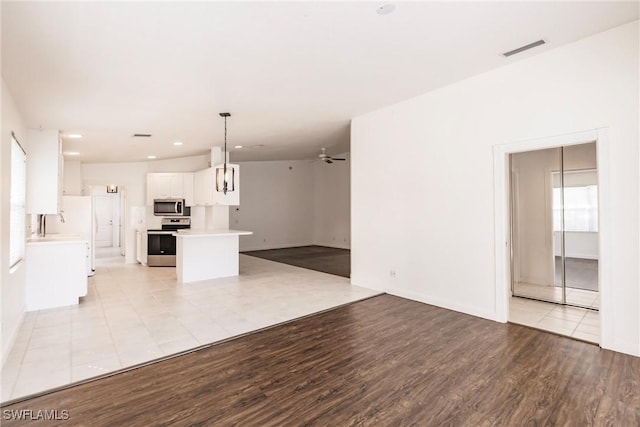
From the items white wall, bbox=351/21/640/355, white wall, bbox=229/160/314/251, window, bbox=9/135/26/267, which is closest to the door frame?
white wall, bbox=351/21/640/355

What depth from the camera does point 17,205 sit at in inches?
157

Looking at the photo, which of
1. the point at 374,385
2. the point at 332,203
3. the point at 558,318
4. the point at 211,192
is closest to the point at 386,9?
the point at 374,385

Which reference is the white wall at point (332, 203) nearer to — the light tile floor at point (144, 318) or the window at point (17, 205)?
the light tile floor at point (144, 318)

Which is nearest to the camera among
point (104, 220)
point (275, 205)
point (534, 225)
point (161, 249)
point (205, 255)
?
point (534, 225)

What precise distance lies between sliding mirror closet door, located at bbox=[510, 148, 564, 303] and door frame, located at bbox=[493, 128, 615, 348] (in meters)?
1.53

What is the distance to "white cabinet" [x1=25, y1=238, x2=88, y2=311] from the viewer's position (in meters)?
4.44

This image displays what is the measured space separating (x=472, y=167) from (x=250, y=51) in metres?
2.83

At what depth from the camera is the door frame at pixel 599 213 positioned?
308 cm

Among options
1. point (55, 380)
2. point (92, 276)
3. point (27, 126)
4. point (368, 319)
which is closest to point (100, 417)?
point (55, 380)

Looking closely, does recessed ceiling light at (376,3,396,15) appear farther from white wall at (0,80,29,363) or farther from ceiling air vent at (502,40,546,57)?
white wall at (0,80,29,363)

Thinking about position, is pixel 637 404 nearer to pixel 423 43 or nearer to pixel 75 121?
pixel 423 43

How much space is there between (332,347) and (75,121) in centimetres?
494

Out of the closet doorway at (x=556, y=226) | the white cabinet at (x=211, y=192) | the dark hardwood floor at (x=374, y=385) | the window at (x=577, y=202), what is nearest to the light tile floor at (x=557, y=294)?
the closet doorway at (x=556, y=226)

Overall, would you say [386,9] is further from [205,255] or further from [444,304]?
[205,255]
